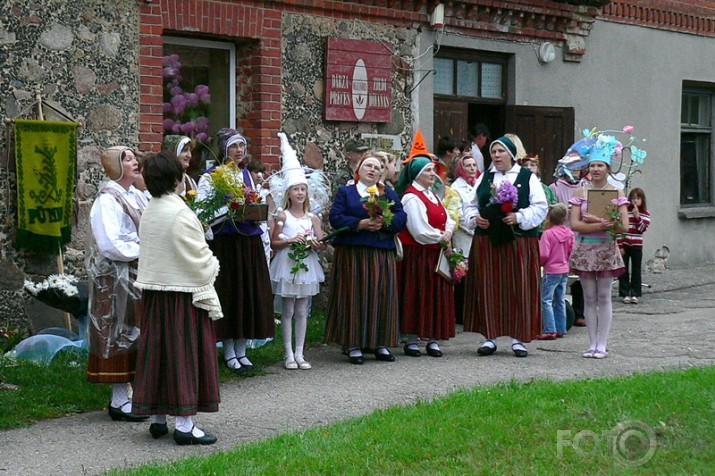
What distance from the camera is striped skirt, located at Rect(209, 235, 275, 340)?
29.5 ft

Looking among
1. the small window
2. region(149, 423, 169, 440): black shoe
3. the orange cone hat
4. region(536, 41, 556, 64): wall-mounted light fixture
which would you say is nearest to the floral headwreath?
the orange cone hat

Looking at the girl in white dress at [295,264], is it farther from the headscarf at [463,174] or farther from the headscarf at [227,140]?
the headscarf at [463,174]

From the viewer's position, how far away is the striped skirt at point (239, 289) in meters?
8.98

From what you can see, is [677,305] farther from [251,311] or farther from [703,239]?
[251,311]

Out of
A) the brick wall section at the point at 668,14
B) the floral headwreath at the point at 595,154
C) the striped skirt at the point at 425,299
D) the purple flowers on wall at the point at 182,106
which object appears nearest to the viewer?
the floral headwreath at the point at 595,154

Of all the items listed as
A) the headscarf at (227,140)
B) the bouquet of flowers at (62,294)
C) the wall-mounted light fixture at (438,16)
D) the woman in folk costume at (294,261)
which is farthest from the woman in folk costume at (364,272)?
the wall-mounted light fixture at (438,16)

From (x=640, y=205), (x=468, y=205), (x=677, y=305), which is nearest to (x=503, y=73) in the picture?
(x=640, y=205)

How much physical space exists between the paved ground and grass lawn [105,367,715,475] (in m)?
0.55

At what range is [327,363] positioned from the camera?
9.66 m

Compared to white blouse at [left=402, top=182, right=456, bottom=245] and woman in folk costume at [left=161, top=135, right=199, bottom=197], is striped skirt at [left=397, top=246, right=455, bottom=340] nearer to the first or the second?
white blouse at [left=402, top=182, right=456, bottom=245]

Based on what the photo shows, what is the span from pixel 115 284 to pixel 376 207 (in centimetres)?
271

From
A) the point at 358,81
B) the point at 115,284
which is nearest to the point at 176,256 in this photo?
the point at 115,284

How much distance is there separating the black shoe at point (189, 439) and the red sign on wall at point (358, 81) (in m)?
5.97

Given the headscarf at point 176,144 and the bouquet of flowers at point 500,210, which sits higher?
the headscarf at point 176,144
